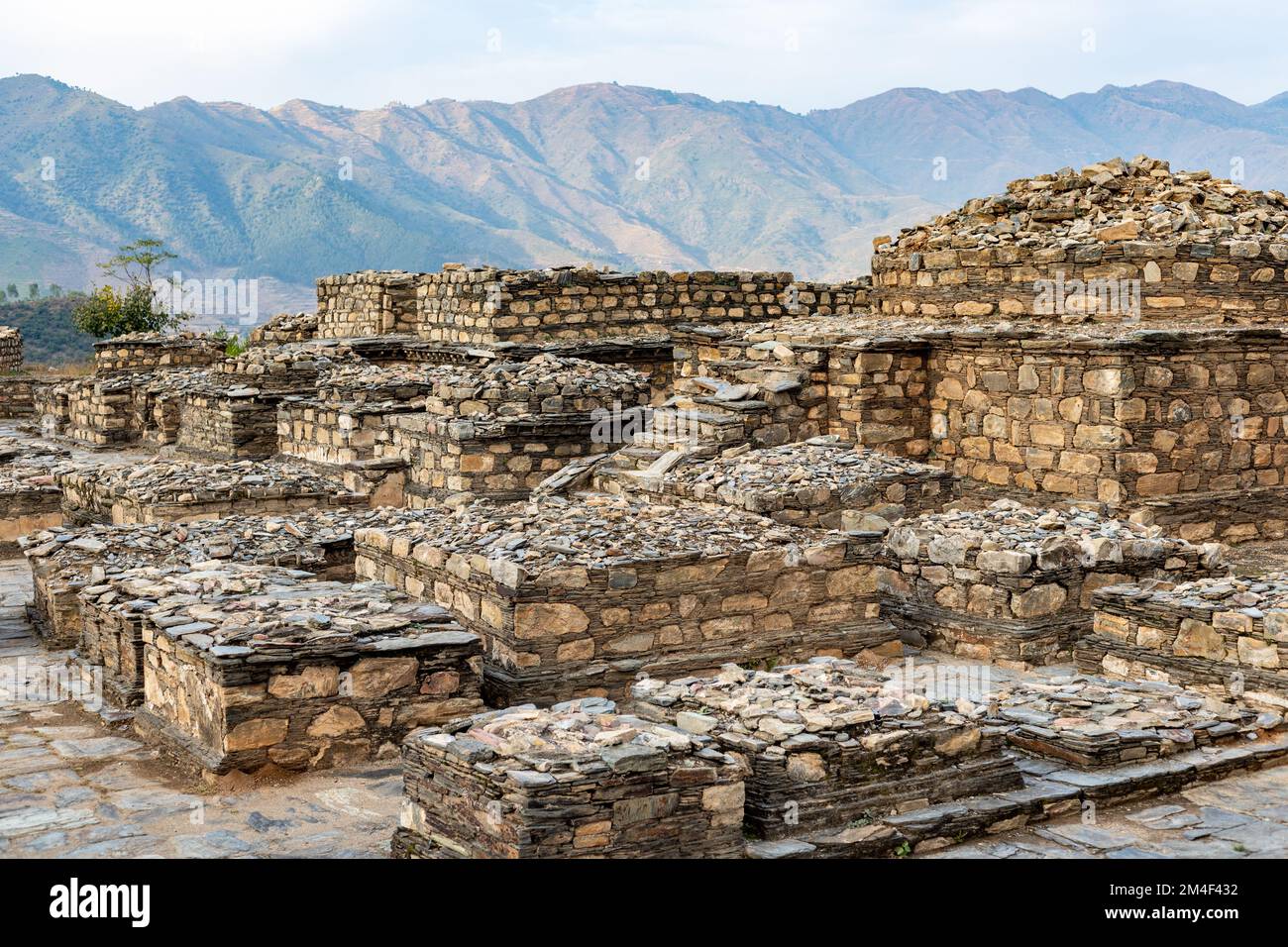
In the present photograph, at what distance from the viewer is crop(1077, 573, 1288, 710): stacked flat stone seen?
8047mm

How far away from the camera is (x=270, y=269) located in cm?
11519

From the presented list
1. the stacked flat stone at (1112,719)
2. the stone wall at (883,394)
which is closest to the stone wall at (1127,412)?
the stone wall at (883,394)

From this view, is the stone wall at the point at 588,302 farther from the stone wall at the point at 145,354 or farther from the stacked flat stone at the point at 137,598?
the stacked flat stone at the point at 137,598

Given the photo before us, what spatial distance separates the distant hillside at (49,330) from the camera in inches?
2158

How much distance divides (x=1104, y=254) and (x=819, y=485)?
172 inches

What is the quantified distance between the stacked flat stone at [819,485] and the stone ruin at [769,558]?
0.12 feet

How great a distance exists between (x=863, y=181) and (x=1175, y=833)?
147m

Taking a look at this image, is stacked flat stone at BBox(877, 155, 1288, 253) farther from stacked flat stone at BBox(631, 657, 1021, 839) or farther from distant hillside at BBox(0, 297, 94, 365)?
distant hillside at BBox(0, 297, 94, 365)

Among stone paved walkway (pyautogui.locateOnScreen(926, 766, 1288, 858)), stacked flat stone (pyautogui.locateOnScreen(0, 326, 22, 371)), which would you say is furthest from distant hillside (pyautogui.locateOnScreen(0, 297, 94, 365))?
stone paved walkway (pyautogui.locateOnScreen(926, 766, 1288, 858))

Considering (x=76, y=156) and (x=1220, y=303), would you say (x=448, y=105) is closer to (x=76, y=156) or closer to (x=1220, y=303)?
(x=76, y=156)

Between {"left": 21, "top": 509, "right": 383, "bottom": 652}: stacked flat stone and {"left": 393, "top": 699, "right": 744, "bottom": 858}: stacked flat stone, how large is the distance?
4365 mm

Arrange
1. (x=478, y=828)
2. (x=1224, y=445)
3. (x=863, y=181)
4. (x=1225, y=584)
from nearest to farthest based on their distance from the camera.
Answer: (x=478, y=828)
(x=1225, y=584)
(x=1224, y=445)
(x=863, y=181)

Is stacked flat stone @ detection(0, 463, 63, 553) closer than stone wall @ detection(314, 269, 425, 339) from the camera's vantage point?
Yes
